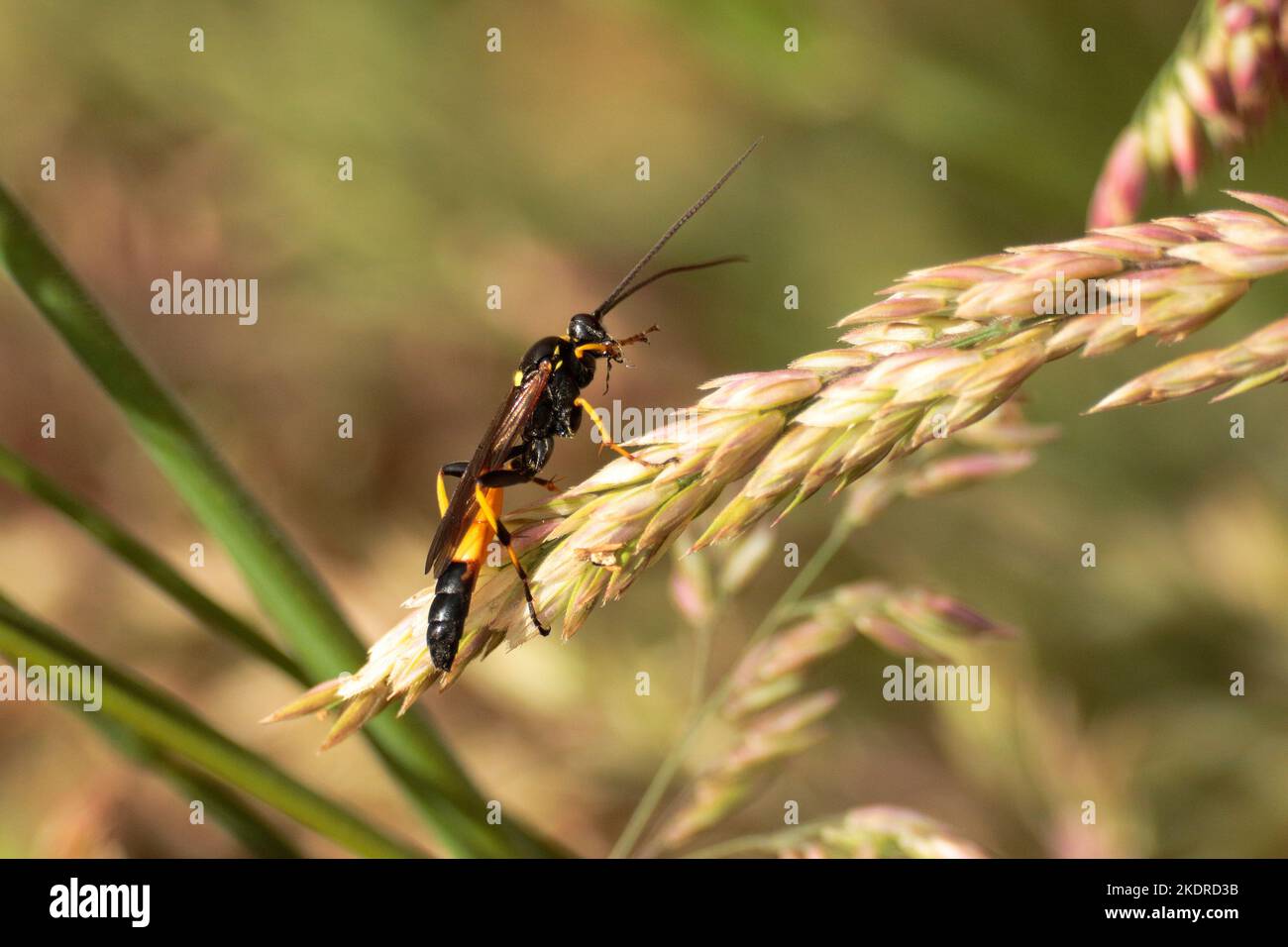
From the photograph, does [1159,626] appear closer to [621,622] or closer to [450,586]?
[621,622]

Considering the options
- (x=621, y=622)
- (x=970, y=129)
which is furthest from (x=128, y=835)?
(x=970, y=129)

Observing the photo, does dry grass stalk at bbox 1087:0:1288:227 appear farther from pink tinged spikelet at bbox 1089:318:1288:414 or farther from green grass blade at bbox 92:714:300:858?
green grass blade at bbox 92:714:300:858

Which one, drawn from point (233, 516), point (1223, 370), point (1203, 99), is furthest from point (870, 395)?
point (1203, 99)

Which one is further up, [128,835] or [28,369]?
[28,369]

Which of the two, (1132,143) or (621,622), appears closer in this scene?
(1132,143)

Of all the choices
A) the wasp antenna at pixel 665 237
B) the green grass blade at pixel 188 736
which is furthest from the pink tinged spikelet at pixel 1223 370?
the green grass blade at pixel 188 736

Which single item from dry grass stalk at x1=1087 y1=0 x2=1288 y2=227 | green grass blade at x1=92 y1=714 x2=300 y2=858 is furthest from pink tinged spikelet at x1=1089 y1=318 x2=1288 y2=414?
green grass blade at x1=92 y1=714 x2=300 y2=858
